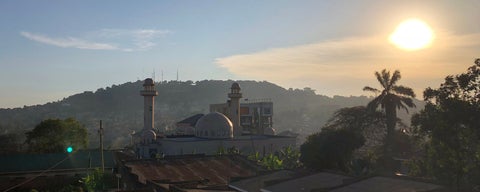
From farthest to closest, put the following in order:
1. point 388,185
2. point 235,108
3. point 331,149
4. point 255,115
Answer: point 255,115 → point 235,108 → point 331,149 → point 388,185

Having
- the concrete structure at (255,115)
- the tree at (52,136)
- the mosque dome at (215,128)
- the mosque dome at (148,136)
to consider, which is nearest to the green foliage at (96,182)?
the tree at (52,136)

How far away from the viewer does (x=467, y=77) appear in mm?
31359

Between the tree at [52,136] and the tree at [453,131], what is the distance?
48993mm

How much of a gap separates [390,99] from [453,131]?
20096 mm

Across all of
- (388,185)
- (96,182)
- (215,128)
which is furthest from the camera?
(215,128)

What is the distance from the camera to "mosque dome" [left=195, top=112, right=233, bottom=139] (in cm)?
7012

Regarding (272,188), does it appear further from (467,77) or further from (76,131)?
(76,131)

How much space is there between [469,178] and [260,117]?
66.8 m

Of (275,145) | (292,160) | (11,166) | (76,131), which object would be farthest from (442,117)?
(76,131)

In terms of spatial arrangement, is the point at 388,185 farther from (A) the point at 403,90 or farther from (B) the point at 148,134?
(B) the point at 148,134

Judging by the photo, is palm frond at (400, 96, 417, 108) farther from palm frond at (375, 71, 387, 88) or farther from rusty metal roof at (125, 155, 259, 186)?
rusty metal roof at (125, 155, 259, 186)

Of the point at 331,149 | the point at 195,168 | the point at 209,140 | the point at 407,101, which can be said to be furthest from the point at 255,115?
the point at 331,149

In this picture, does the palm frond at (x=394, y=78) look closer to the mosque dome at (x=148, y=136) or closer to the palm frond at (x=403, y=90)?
the palm frond at (x=403, y=90)

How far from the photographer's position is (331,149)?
40281 mm
